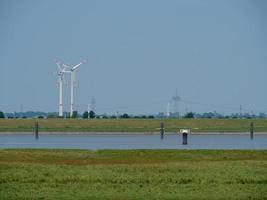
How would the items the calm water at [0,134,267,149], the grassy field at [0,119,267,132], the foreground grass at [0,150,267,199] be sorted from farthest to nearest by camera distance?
the grassy field at [0,119,267,132] < the calm water at [0,134,267,149] < the foreground grass at [0,150,267,199]

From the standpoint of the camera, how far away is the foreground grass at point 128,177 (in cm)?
2438

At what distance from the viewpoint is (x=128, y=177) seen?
28.0 metres

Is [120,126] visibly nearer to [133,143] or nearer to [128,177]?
[133,143]

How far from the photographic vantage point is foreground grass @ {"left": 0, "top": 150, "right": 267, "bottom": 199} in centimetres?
2438

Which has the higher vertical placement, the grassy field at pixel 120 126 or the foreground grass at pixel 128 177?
the grassy field at pixel 120 126

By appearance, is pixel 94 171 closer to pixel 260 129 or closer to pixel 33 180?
pixel 33 180

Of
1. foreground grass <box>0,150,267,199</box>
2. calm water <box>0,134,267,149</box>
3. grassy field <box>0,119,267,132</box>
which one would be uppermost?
grassy field <box>0,119,267,132</box>

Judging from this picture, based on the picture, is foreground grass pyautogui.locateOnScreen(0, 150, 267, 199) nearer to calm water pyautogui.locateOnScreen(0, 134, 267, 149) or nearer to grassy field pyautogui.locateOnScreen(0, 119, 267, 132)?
calm water pyautogui.locateOnScreen(0, 134, 267, 149)

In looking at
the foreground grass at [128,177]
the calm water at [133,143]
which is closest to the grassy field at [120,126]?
the calm water at [133,143]

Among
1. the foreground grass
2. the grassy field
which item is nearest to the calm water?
the foreground grass

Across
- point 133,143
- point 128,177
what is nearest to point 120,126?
point 133,143

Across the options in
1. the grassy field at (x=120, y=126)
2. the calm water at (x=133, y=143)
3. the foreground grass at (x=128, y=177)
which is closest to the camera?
the foreground grass at (x=128, y=177)

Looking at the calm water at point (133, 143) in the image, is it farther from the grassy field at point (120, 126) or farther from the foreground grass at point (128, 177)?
the grassy field at point (120, 126)

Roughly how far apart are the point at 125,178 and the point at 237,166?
17.6 ft
